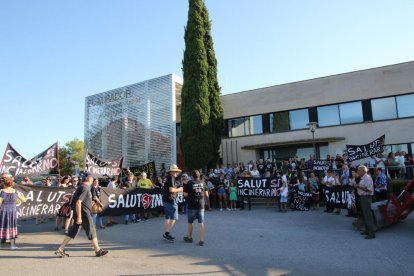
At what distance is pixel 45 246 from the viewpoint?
9250 millimetres

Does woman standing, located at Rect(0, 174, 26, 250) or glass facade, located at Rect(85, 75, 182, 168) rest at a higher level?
glass facade, located at Rect(85, 75, 182, 168)

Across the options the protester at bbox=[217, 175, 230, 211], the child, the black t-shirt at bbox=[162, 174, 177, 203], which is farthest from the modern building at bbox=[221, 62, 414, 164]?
the black t-shirt at bbox=[162, 174, 177, 203]

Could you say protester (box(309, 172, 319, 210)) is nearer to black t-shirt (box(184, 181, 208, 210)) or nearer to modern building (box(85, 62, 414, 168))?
modern building (box(85, 62, 414, 168))

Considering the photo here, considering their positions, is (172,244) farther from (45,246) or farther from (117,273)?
(45,246)

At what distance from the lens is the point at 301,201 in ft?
53.1

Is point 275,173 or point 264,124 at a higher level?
point 264,124

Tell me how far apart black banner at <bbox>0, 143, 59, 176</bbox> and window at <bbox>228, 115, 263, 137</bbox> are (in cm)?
1695

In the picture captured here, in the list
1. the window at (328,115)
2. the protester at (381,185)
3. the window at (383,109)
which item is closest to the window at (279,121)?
the window at (328,115)

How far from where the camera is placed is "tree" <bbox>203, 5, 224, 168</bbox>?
26.1 metres

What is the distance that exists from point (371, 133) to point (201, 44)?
42.5 ft

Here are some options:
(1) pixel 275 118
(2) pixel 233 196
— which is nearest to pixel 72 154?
(1) pixel 275 118

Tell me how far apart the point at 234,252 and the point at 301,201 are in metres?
8.98

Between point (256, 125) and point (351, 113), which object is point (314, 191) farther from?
point (256, 125)

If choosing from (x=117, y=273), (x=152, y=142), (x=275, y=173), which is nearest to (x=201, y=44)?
(x=152, y=142)
